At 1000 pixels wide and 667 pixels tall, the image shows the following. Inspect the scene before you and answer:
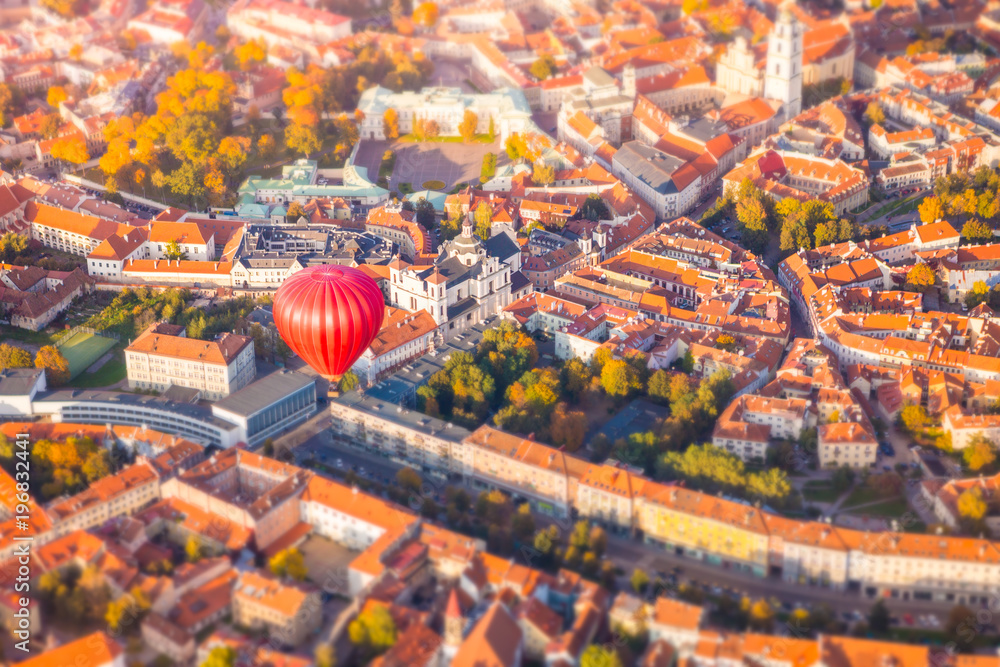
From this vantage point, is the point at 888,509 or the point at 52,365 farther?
the point at 52,365

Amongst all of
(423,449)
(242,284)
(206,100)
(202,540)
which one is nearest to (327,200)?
(242,284)

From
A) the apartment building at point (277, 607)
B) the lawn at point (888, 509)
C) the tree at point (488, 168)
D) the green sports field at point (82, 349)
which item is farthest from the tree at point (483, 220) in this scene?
the apartment building at point (277, 607)

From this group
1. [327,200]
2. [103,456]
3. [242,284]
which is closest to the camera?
[103,456]

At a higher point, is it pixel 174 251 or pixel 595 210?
pixel 174 251

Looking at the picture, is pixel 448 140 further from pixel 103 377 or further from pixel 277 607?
pixel 277 607

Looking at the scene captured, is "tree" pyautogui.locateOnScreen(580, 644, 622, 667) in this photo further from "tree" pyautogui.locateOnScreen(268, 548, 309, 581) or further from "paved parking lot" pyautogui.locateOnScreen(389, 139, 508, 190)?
"paved parking lot" pyautogui.locateOnScreen(389, 139, 508, 190)

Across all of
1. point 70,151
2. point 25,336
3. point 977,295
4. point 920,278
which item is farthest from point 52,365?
point 977,295

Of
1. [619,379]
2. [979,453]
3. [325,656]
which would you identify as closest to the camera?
[325,656]

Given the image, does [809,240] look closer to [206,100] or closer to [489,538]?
[489,538]
